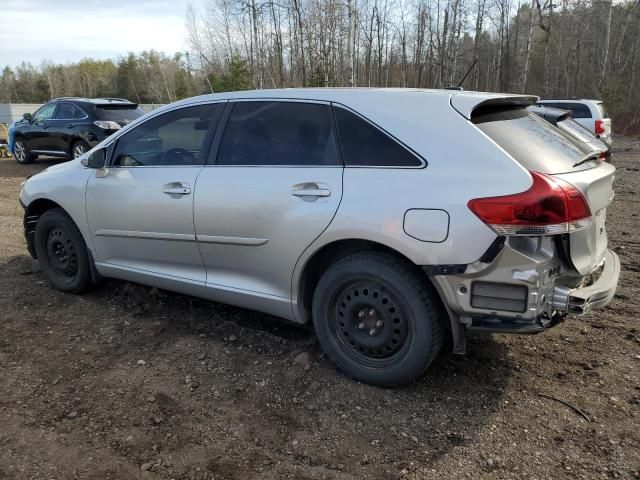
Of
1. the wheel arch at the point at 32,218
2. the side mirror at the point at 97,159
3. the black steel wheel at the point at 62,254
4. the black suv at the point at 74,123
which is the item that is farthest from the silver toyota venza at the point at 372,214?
the black suv at the point at 74,123

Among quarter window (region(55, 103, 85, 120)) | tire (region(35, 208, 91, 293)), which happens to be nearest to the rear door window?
quarter window (region(55, 103, 85, 120))

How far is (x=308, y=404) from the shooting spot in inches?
119

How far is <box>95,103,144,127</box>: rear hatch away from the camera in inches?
489

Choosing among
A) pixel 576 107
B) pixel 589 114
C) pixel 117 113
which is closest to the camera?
pixel 117 113

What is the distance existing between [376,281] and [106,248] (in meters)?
2.42

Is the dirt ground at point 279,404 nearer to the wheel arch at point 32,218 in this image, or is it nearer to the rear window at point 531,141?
A: the wheel arch at point 32,218

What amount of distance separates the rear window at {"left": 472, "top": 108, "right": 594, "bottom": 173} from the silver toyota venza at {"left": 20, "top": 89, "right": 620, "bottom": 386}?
0.04ft

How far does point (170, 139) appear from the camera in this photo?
4008 mm

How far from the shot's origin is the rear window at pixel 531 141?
279 centimetres

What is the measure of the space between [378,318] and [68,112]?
12149 mm

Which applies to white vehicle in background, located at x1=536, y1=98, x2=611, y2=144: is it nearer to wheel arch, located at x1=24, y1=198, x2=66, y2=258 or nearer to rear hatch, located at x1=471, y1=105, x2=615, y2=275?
rear hatch, located at x1=471, y1=105, x2=615, y2=275

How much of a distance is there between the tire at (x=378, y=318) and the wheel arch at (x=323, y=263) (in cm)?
3

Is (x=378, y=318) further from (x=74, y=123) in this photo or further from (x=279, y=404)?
(x=74, y=123)

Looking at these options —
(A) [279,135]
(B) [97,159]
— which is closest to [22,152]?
(B) [97,159]
